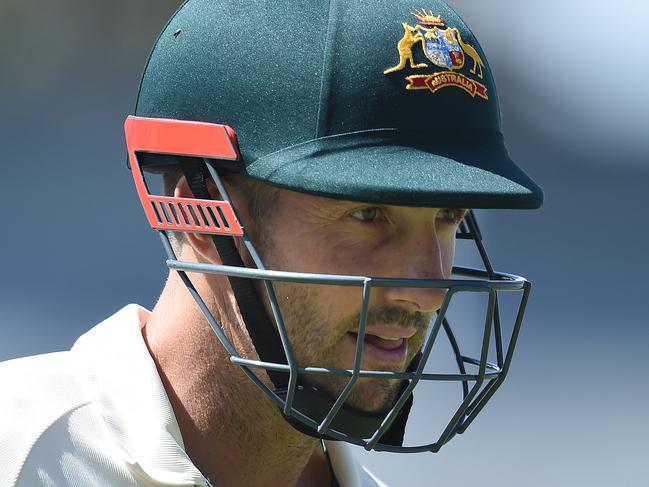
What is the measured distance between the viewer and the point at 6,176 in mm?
3730

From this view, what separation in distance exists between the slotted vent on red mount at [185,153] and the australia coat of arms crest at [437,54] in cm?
25

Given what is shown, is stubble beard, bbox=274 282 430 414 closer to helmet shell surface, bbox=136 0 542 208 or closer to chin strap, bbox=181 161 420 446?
chin strap, bbox=181 161 420 446

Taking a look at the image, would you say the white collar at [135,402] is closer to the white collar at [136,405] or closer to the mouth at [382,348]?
the white collar at [136,405]

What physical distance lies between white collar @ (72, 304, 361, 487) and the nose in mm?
340

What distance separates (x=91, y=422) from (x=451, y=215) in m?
0.58

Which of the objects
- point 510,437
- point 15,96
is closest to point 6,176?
point 15,96

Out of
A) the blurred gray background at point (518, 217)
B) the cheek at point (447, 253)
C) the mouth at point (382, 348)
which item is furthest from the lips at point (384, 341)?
the blurred gray background at point (518, 217)

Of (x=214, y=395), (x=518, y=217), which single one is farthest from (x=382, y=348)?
(x=518, y=217)

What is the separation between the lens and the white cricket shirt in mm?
1461

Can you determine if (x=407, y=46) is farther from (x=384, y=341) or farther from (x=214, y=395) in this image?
(x=214, y=395)

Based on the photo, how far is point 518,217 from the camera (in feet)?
14.8

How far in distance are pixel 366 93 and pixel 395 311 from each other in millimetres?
296

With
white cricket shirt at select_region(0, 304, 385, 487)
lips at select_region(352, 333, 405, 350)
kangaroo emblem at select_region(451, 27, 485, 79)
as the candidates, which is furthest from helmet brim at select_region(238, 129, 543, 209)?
white cricket shirt at select_region(0, 304, 385, 487)

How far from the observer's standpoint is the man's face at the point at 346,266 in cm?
159
